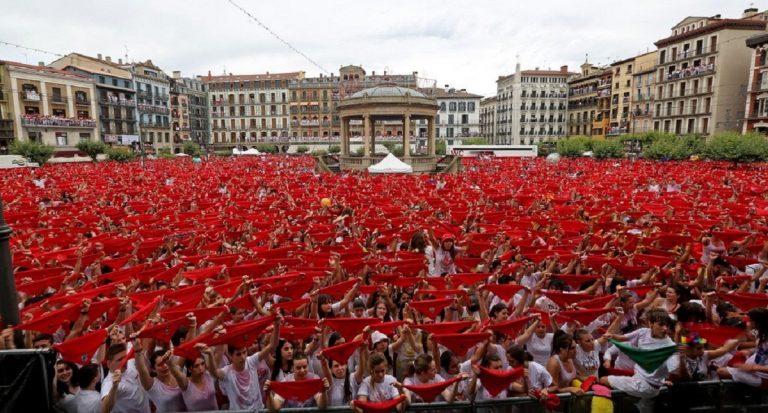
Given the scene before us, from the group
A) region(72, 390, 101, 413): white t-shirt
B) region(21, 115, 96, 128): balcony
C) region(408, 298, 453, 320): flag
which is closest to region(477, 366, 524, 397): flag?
region(408, 298, 453, 320): flag

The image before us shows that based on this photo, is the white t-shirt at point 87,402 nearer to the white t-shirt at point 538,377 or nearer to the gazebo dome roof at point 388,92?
the white t-shirt at point 538,377

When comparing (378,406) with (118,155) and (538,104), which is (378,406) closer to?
(118,155)

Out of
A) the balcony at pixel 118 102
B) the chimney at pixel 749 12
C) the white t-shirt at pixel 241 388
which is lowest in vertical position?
the white t-shirt at pixel 241 388

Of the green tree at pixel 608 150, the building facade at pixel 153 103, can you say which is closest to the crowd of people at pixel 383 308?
the green tree at pixel 608 150

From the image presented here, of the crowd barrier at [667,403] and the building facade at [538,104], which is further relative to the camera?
the building facade at [538,104]

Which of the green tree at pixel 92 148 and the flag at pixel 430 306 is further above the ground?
the green tree at pixel 92 148

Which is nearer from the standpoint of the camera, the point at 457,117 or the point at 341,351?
the point at 341,351

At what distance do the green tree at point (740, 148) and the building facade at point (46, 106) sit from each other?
76698mm

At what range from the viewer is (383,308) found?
7.36m

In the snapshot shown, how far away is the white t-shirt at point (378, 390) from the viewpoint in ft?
17.4

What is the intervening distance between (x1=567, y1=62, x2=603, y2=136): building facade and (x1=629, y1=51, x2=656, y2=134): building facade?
40.3ft

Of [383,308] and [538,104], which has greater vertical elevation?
[538,104]

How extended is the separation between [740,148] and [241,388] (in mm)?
47920

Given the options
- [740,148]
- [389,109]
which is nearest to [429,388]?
[389,109]
